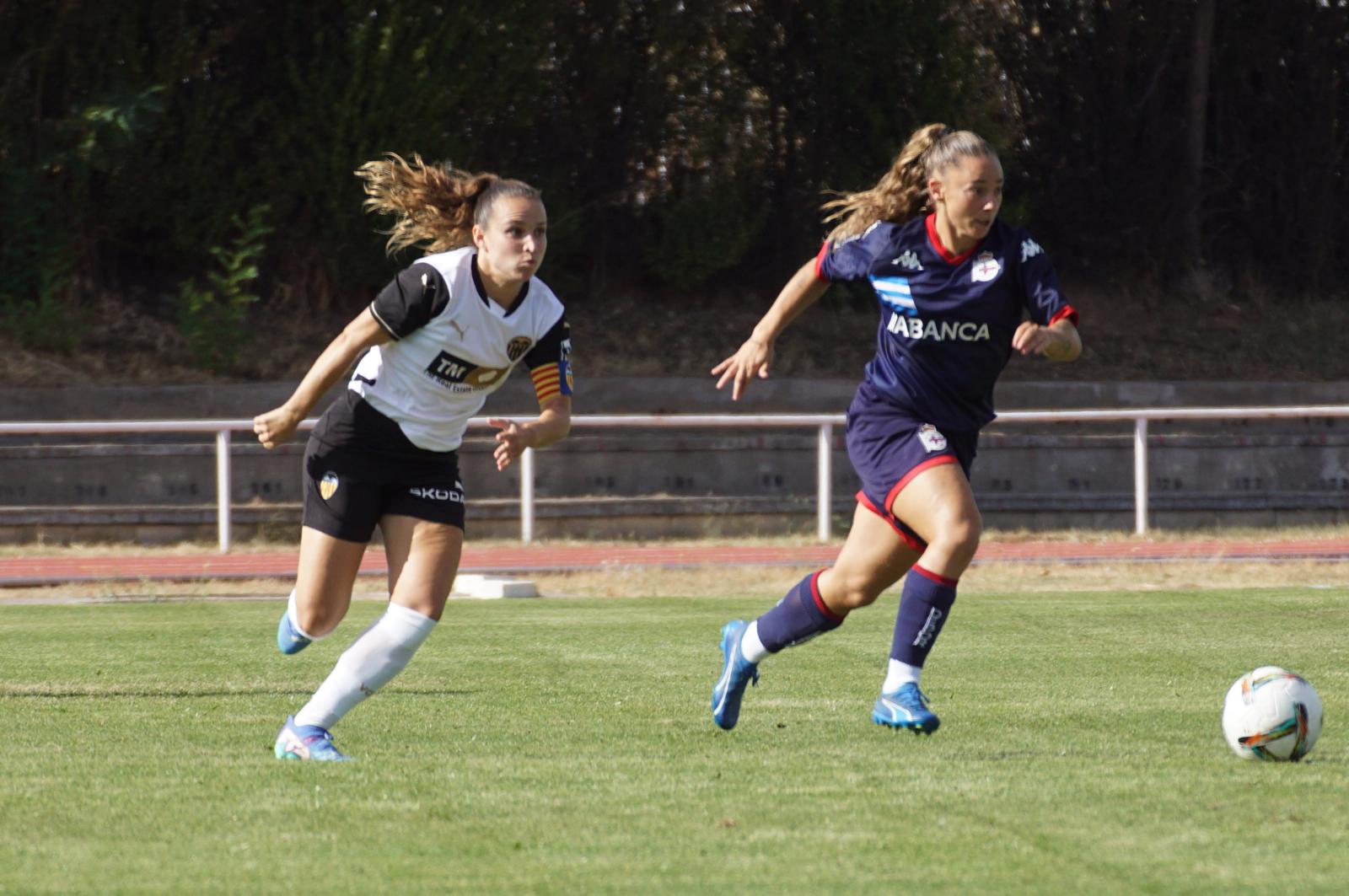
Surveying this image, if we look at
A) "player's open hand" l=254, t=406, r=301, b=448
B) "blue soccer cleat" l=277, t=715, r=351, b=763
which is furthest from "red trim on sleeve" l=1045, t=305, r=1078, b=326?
"blue soccer cleat" l=277, t=715, r=351, b=763

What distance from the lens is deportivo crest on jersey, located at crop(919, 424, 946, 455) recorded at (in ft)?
18.7

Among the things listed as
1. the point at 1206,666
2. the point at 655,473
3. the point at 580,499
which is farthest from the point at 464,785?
the point at 655,473

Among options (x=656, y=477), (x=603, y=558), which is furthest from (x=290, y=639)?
(x=656, y=477)

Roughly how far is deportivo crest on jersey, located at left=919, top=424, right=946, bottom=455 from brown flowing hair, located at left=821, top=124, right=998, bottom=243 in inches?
29.7

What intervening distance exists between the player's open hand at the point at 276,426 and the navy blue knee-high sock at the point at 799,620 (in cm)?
175

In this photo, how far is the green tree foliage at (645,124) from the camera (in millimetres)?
20000

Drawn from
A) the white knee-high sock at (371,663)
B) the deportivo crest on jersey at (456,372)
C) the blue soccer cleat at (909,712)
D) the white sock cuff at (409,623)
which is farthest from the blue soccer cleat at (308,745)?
the blue soccer cleat at (909,712)

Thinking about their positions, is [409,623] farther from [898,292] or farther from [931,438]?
[898,292]

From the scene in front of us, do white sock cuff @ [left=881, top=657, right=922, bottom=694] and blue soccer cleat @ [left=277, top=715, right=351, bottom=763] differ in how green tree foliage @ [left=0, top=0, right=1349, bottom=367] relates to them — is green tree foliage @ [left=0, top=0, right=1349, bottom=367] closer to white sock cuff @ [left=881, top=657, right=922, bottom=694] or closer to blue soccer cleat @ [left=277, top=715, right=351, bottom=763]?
white sock cuff @ [left=881, top=657, right=922, bottom=694]

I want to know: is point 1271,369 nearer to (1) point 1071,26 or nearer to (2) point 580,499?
(1) point 1071,26

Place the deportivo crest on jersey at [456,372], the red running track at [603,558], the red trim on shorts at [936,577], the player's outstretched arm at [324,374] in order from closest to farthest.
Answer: the player's outstretched arm at [324,374]
the deportivo crest on jersey at [456,372]
the red trim on shorts at [936,577]
the red running track at [603,558]

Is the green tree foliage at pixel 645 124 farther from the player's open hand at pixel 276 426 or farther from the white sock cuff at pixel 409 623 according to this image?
the white sock cuff at pixel 409 623

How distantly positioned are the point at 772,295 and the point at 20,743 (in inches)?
737

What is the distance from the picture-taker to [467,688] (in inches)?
288
